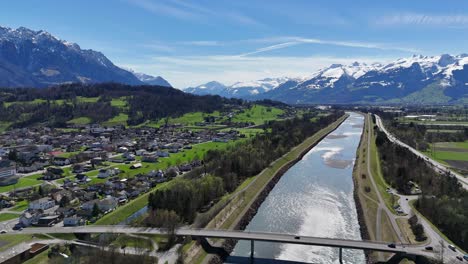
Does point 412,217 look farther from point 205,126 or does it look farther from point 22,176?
point 205,126

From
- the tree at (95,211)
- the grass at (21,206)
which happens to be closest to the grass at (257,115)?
the grass at (21,206)

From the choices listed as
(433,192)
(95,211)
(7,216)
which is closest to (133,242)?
(95,211)

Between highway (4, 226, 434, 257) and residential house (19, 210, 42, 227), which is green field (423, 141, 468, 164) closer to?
highway (4, 226, 434, 257)

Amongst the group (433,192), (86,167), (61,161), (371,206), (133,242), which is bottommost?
(371,206)

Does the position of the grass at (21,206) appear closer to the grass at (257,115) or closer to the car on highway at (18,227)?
the car on highway at (18,227)

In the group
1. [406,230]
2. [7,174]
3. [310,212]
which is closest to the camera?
[406,230]

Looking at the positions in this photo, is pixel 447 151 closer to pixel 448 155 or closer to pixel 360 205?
pixel 448 155

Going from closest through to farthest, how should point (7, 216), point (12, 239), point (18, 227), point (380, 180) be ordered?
point (12, 239) → point (18, 227) → point (7, 216) → point (380, 180)

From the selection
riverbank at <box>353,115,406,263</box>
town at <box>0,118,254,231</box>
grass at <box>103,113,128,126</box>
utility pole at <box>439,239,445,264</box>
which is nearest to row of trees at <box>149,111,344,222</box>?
town at <box>0,118,254,231</box>
